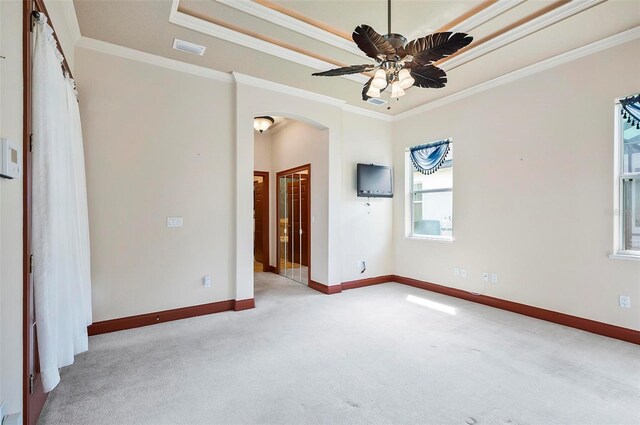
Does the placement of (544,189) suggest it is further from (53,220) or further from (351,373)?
(53,220)

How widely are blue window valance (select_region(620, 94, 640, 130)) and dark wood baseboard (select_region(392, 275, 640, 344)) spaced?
2.10m

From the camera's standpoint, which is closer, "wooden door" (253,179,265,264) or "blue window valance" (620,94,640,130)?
"blue window valance" (620,94,640,130)

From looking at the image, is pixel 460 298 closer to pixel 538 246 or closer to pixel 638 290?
pixel 538 246

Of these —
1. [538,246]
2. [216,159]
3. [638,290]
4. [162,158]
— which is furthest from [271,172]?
[638,290]

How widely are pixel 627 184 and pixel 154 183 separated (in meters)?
5.21

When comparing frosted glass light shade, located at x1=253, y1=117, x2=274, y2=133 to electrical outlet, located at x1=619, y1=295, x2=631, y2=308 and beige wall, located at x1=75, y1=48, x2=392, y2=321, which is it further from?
electrical outlet, located at x1=619, y1=295, x2=631, y2=308

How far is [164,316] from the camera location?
357 cm

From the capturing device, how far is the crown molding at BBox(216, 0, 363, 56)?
2.75m

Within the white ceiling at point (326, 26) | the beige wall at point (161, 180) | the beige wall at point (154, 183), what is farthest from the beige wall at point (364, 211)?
the beige wall at point (154, 183)

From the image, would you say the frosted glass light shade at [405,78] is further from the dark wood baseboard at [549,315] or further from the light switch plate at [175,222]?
the dark wood baseboard at [549,315]

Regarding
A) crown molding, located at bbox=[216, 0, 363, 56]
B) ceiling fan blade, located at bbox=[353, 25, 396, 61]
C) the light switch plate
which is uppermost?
crown molding, located at bbox=[216, 0, 363, 56]

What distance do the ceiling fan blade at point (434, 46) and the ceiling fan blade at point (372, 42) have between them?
0.41 feet
